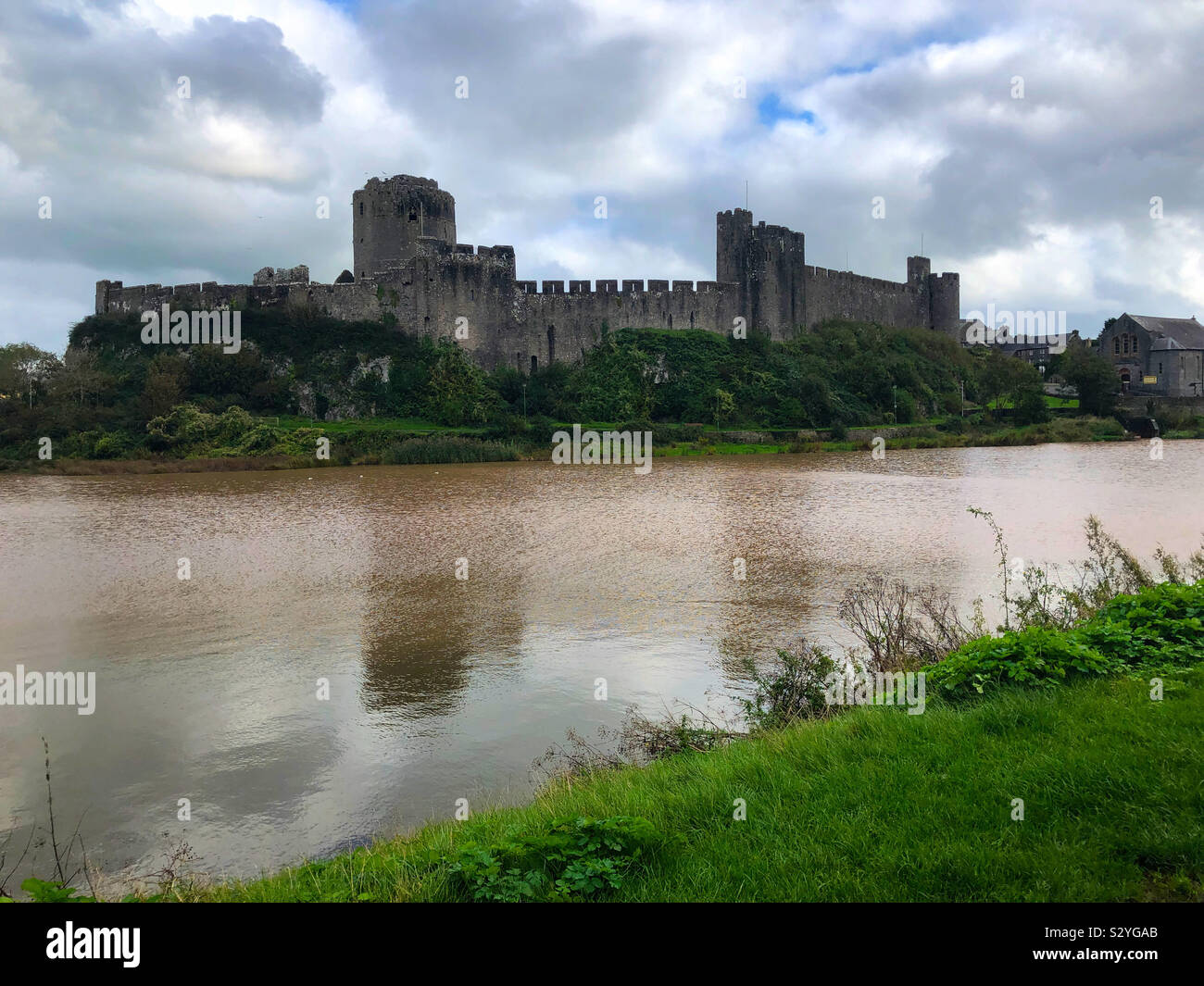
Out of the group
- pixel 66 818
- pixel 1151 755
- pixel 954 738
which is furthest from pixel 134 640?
pixel 1151 755

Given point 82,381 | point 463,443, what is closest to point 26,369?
point 82,381

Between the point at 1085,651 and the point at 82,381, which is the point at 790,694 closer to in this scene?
the point at 1085,651

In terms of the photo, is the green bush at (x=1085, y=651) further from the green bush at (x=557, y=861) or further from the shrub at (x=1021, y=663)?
the green bush at (x=557, y=861)

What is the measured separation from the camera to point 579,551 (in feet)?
52.6

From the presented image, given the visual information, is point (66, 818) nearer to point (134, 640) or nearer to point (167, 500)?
point (134, 640)

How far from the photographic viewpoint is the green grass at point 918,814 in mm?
3807

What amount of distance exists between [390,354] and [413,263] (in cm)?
429

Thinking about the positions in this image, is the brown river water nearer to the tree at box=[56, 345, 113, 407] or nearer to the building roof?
the tree at box=[56, 345, 113, 407]

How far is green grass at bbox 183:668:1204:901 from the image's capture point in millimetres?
3807

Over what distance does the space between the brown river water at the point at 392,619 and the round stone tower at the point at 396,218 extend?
20303 millimetres

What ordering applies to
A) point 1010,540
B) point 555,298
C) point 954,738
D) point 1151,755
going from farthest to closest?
1. point 555,298
2. point 1010,540
3. point 954,738
4. point 1151,755

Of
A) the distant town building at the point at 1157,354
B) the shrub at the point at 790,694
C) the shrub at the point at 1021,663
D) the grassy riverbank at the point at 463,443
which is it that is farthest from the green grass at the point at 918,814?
the distant town building at the point at 1157,354

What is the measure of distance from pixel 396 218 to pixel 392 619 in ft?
114

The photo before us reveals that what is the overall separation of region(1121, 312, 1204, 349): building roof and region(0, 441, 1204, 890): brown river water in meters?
34.6
